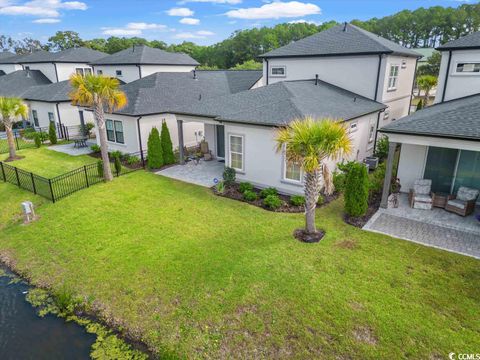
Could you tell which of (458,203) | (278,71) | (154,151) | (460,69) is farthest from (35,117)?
(458,203)

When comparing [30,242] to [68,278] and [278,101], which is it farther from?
[278,101]

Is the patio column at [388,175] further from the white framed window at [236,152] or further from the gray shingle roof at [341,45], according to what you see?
the gray shingle roof at [341,45]

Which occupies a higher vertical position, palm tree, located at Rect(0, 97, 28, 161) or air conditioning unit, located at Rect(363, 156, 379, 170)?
palm tree, located at Rect(0, 97, 28, 161)

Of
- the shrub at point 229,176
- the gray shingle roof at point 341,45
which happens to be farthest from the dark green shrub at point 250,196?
the gray shingle roof at point 341,45

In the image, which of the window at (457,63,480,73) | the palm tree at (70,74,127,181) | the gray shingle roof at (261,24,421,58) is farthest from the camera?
the gray shingle roof at (261,24,421,58)

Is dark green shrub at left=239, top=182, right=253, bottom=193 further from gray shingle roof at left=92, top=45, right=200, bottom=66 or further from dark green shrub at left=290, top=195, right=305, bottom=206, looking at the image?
gray shingle roof at left=92, top=45, right=200, bottom=66

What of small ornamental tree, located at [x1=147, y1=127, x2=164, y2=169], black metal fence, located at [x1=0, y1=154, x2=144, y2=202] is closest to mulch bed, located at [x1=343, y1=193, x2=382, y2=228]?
small ornamental tree, located at [x1=147, y1=127, x2=164, y2=169]

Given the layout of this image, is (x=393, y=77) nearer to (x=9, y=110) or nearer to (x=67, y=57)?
(x=9, y=110)
